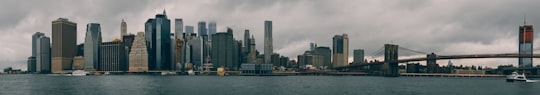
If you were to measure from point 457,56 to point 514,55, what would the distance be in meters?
19.9

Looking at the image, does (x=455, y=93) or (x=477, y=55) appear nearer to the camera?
(x=455, y=93)

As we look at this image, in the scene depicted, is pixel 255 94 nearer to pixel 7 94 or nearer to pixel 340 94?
pixel 340 94

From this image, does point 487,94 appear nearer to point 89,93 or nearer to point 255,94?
point 255,94

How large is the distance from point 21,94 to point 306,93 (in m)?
41.9

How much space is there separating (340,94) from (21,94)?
1836 inches

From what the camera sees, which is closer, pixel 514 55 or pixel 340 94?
pixel 340 94

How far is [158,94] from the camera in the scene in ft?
246

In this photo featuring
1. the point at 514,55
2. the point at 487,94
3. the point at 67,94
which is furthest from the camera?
the point at 514,55

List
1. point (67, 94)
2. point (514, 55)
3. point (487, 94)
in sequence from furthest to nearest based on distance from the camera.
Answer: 1. point (514, 55)
2. point (487, 94)
3. point (67, 94)

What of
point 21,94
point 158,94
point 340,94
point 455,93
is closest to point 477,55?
point 455,93

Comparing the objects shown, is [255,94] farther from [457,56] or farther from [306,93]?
[457,56]

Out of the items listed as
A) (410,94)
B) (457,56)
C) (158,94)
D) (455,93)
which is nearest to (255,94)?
Answer: (158,94)

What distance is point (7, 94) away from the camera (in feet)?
247

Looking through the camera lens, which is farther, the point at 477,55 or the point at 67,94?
the point at 477,55
